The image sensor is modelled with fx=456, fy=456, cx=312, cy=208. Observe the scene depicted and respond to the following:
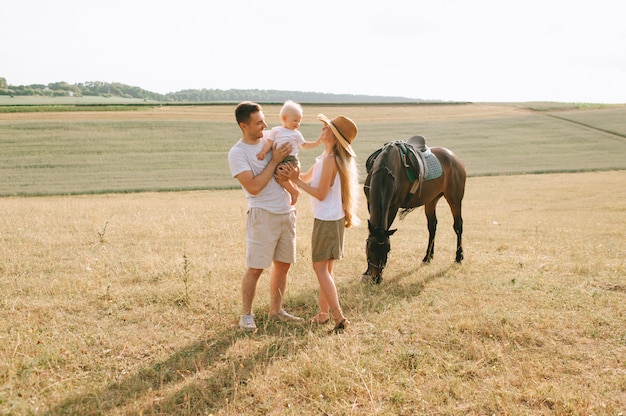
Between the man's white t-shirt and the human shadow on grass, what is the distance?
1.29m

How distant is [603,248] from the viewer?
8.76 metres

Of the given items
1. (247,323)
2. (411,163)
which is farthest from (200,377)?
(411,163)

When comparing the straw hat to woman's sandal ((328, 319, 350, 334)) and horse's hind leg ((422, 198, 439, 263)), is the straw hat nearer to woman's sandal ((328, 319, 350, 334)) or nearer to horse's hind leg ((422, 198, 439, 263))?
woman's sandal ((328, 319, 350, 334))

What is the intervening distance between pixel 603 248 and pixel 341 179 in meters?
6.58

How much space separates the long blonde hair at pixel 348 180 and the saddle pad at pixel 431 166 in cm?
299

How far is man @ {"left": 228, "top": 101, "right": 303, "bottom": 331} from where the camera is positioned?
453 cm

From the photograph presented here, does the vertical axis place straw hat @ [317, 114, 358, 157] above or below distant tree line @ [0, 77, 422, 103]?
below

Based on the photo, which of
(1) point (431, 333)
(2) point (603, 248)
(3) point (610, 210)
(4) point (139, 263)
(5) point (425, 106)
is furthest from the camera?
(5) point (425, 106)

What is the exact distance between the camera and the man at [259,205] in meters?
4.53

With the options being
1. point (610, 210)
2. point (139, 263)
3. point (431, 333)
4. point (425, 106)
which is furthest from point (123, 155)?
point (425, 106)

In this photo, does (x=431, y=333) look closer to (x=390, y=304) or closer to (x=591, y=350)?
(x=390, y=304)

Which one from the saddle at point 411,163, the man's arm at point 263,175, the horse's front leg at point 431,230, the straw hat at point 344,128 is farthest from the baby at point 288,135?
the horse's front leg at point 431,230

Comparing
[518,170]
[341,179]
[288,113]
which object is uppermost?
[288,113]

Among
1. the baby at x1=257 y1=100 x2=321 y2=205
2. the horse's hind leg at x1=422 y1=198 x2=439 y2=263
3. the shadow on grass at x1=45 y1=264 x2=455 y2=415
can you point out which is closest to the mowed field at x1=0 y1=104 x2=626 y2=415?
the shadow on grass at x1=45 y1=264 x2=455 y2=415
